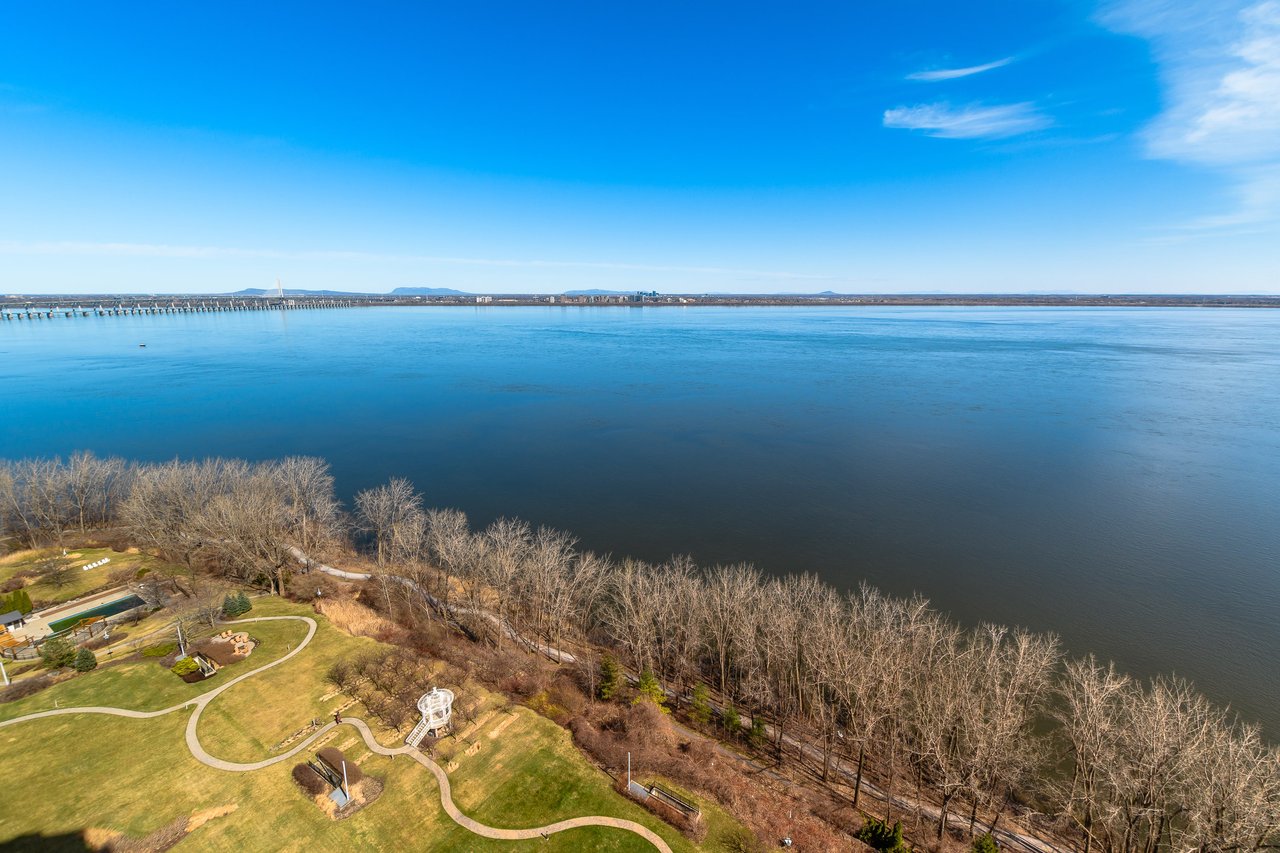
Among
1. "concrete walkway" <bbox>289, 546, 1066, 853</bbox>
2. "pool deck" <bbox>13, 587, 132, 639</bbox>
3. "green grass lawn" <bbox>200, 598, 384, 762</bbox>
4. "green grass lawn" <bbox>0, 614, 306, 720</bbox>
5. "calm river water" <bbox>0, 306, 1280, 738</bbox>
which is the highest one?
"calm river water" <bbox>0, 306, 1280, 738</bbox>

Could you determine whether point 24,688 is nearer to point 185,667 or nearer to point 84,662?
point 84,662

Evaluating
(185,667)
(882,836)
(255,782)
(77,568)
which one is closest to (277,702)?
(255,782)

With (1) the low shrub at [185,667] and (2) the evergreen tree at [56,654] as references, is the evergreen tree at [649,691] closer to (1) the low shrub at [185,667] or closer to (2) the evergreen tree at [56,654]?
(1) the low shrub at [185,667]

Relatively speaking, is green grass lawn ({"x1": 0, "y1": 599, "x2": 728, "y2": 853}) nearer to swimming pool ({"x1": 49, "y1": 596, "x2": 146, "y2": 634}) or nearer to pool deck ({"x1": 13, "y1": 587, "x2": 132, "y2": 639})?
swimming pool ({"x1": 49, "y1": 596, "x2": 146, "y2": 634})

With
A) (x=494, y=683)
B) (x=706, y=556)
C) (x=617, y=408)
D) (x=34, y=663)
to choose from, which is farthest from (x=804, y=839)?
(x=617, y=408)

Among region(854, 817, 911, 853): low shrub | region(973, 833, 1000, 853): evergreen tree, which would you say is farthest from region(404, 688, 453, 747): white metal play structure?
region(973, 833, 1000, 853): evergreen tree

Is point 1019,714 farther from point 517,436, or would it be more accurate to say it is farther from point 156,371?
point 156,371

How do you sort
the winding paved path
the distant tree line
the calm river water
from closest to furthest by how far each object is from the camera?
the distant tree line < the winding paved path < the calm river water
